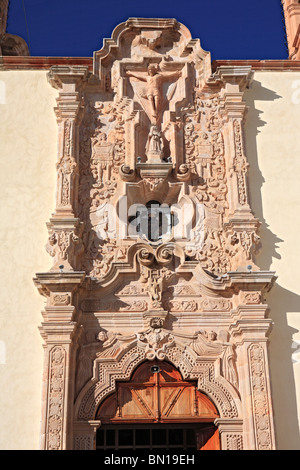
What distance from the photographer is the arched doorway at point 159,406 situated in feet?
35.7

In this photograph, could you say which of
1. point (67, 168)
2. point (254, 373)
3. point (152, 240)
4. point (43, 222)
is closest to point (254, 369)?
point (254, 373)

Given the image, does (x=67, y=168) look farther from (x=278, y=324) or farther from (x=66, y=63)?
(x=278, y=324)

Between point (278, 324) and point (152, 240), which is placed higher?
point (152, 240)

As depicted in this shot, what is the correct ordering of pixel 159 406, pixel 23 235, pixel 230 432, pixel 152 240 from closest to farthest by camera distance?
pixel 230 432, pixel 159 406, pixel 23 235, pixel 152 240

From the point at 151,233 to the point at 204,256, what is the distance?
99 cm

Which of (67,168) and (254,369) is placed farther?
(67,168)

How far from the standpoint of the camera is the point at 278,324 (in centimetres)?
1134

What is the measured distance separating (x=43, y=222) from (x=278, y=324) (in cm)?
401

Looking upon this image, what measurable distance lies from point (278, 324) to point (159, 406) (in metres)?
2.17

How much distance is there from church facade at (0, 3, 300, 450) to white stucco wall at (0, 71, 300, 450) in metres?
0.03

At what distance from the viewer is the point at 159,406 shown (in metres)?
10.9

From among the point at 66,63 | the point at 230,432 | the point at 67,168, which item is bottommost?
the point at 230,432

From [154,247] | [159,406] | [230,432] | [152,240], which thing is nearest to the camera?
[230,432]

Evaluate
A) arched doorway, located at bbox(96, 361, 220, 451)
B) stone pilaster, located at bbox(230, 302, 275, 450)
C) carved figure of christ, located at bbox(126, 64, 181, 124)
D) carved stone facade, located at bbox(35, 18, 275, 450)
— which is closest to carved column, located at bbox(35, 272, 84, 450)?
carved stone facade, located at bbox(35, 18, 275, 450)
